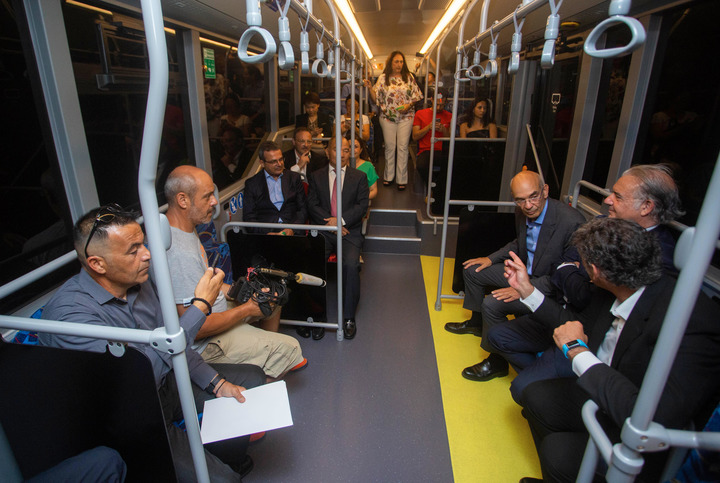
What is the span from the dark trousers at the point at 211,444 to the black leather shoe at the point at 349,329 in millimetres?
1356

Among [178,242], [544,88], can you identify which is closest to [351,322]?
[178,242]

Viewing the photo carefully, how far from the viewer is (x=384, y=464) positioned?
230cm

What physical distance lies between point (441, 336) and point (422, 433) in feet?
3.84

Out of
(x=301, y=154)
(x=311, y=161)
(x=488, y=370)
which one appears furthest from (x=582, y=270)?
(x=311, y=161)

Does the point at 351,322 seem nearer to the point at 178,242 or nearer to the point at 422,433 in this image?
the point at 422,433

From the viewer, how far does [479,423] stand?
2.61m

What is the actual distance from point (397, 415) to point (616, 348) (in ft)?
4.82

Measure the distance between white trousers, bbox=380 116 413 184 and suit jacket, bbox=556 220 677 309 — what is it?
433 centimetres

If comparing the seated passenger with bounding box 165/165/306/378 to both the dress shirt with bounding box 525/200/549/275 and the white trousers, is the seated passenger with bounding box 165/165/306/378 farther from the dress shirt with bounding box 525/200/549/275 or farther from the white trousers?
the white trousers

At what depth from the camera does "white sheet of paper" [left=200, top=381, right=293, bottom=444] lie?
1692 millimetres

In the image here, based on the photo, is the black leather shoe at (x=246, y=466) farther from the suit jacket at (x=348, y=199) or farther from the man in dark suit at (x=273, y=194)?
the suit jacket at (x=348, y=199)

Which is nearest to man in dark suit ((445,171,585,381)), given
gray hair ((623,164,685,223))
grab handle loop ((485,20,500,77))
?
gray hair ((623,164,685,223))

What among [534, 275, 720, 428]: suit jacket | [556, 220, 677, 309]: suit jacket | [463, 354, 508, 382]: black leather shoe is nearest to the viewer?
[534, 275, 720, 428]: suit jacket

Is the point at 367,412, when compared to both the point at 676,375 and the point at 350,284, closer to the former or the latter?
the point at 350,284
